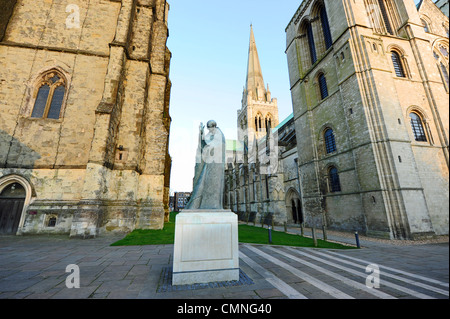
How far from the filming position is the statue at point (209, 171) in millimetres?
4316

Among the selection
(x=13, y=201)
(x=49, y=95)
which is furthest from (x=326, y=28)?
(x=13, y=201)

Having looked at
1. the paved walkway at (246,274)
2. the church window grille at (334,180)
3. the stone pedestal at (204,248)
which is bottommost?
the paved walkway at (246,274)

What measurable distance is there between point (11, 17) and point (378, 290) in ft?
71.0

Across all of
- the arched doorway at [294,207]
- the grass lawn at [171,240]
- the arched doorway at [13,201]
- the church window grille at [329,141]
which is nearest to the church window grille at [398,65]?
the church window grille at [329,141]

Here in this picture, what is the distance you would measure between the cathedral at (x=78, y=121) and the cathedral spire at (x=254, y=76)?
31.4 metres

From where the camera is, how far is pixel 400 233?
10086 millimetres

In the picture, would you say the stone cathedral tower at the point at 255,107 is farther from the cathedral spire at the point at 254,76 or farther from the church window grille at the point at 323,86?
the church window grille at the point at 323,86

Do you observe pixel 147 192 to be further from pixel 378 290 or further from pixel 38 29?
pixel 38 29

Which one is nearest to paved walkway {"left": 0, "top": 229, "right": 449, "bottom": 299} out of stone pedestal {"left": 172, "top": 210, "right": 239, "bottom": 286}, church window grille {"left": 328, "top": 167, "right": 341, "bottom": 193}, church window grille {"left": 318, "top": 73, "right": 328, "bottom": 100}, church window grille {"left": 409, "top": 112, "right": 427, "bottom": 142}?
stone pedestal {"left": 172, "top": 210, "right": 239, "bottom": 286}

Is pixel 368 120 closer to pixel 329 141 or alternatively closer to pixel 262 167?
pixel 329 141

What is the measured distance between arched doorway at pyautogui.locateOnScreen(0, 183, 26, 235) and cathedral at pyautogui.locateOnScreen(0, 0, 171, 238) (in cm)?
4

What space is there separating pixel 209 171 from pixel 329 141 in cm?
1450

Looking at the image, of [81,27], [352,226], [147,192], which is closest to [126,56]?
[81,27]

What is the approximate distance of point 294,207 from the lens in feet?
65.8
